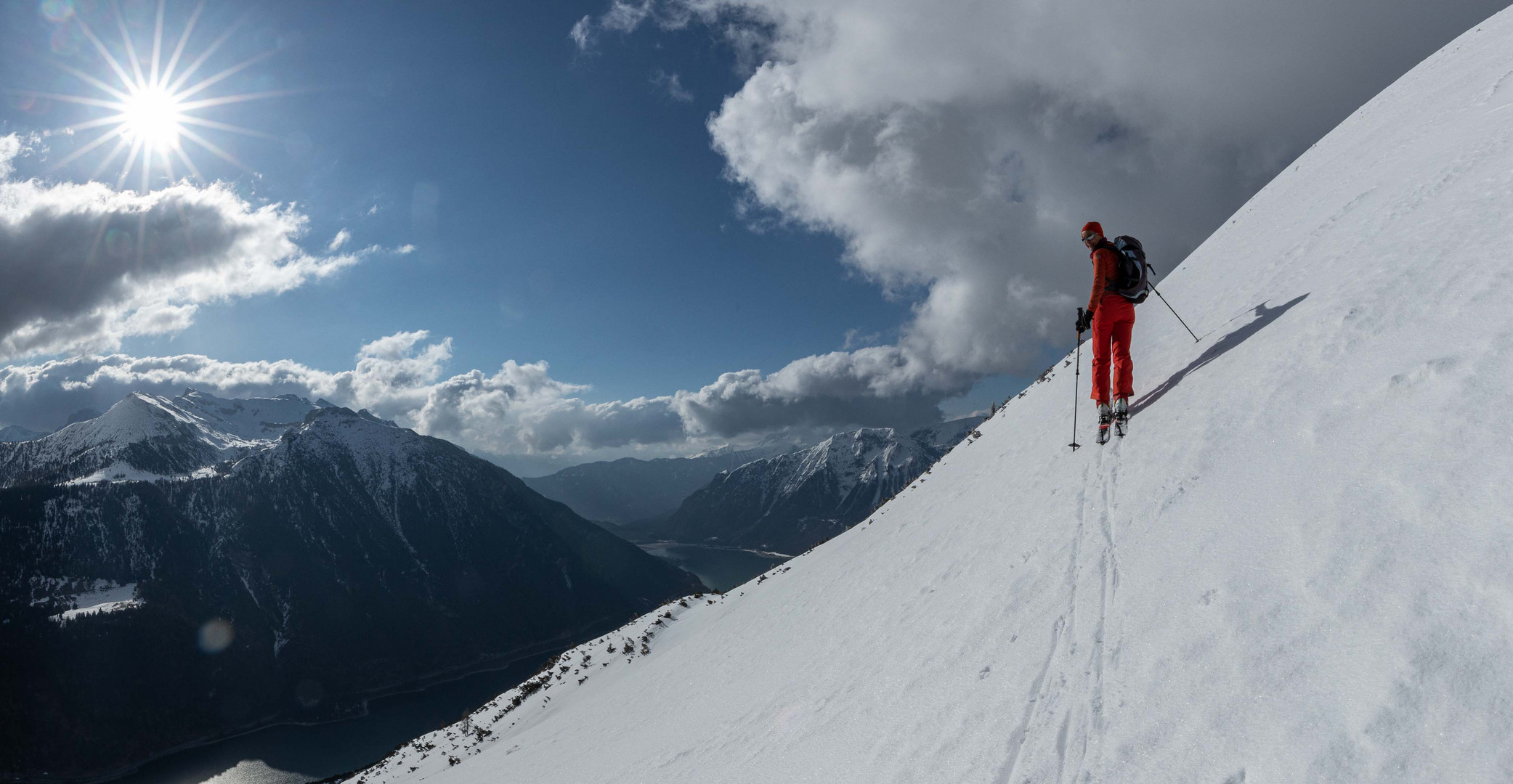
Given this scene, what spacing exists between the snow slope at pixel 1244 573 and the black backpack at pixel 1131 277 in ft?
5.26

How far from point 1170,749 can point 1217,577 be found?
1900 mm

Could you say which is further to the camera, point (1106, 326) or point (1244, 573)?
point (1106, 326)

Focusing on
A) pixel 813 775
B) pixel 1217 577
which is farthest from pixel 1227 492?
pixel 813 775

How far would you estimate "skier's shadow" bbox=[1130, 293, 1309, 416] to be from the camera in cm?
955

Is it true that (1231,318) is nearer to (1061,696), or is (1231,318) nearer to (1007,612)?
(1007,612)

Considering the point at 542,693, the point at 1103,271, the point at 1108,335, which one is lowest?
the point at 542,693

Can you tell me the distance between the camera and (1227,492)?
629 cm

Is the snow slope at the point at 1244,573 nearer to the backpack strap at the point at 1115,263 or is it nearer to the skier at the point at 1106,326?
the skier at the point at 1106,326

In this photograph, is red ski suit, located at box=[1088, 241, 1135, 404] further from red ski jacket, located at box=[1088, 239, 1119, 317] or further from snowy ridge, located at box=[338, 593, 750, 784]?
snowy ridge, located at box=[338, 593, 750, 784]

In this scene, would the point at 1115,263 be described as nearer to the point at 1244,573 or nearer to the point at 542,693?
the point at 1244,573

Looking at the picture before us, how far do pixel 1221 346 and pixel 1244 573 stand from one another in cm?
708

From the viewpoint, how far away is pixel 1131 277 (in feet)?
36.8

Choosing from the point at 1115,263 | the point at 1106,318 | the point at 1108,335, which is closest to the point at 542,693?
the point at 1108,335

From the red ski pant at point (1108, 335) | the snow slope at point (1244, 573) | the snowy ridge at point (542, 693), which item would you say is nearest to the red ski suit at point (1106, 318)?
the red ski pant at point (1108, 335)
